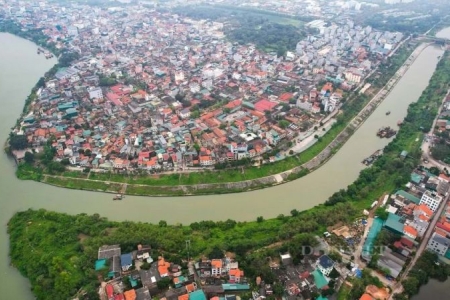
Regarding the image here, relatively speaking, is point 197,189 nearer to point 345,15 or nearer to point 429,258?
point 429,258

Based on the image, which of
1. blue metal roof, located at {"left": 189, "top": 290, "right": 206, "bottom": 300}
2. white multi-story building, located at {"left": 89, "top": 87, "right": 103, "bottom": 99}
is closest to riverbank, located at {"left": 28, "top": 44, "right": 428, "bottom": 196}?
blue metal roof, located at {"left": 189, "top": 290, "right": 206, "bottom": 300}

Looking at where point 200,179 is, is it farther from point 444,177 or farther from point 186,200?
point 444,177

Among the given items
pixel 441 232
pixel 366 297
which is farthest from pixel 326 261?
pixel 441 232

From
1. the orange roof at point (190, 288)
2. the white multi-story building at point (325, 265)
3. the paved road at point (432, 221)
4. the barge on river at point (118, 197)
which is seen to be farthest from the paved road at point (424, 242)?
the barge on river at point (118, 197)

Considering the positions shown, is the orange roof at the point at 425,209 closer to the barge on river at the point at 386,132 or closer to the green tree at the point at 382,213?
the green tree at the point at 382,213

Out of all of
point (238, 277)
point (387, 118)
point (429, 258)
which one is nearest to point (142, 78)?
point (387, 118)

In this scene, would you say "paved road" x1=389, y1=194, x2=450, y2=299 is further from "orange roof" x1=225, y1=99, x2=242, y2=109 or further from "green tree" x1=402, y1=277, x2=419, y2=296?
"orange roof" x1=225, y1=99, x2=242, y2=109
